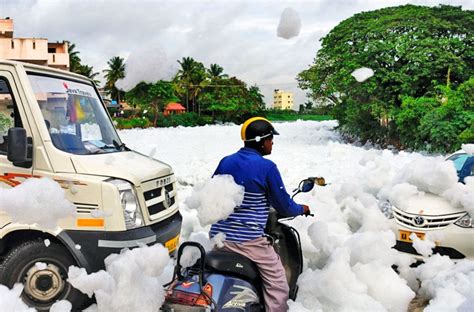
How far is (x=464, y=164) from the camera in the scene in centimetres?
716

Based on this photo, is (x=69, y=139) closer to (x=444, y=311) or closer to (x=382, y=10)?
(x=444, y=311)

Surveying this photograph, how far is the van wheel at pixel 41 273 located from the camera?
184 inches

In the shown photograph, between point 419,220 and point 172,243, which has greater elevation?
point 419,220

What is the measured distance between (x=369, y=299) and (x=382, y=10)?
24717 mm

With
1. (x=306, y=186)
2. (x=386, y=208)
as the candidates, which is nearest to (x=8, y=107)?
(x=306, y=186)

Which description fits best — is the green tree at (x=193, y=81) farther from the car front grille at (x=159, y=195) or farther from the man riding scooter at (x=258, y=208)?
the man riding scooter at (x=258, y=208)

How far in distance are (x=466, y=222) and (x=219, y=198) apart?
3.52 meters

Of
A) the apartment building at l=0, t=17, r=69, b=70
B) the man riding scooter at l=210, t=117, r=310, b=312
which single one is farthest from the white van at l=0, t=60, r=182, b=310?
the apartment building at l=0, t=17, r=69, b=70

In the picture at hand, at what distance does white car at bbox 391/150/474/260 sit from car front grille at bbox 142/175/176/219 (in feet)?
8.95

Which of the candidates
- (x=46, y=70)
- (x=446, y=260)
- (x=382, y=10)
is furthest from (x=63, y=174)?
(x=382, y=10)

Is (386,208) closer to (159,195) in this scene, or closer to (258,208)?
(159,195)

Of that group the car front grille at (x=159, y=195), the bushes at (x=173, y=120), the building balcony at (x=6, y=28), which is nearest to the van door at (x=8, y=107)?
the car front grille at (x=159, y=195)

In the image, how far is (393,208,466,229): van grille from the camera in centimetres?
574

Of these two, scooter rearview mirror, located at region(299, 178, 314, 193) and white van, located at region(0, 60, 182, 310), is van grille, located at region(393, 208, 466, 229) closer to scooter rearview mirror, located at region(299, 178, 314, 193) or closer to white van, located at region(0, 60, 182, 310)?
scooter rearview mirror, located at region(299, 178, 314, 193)
